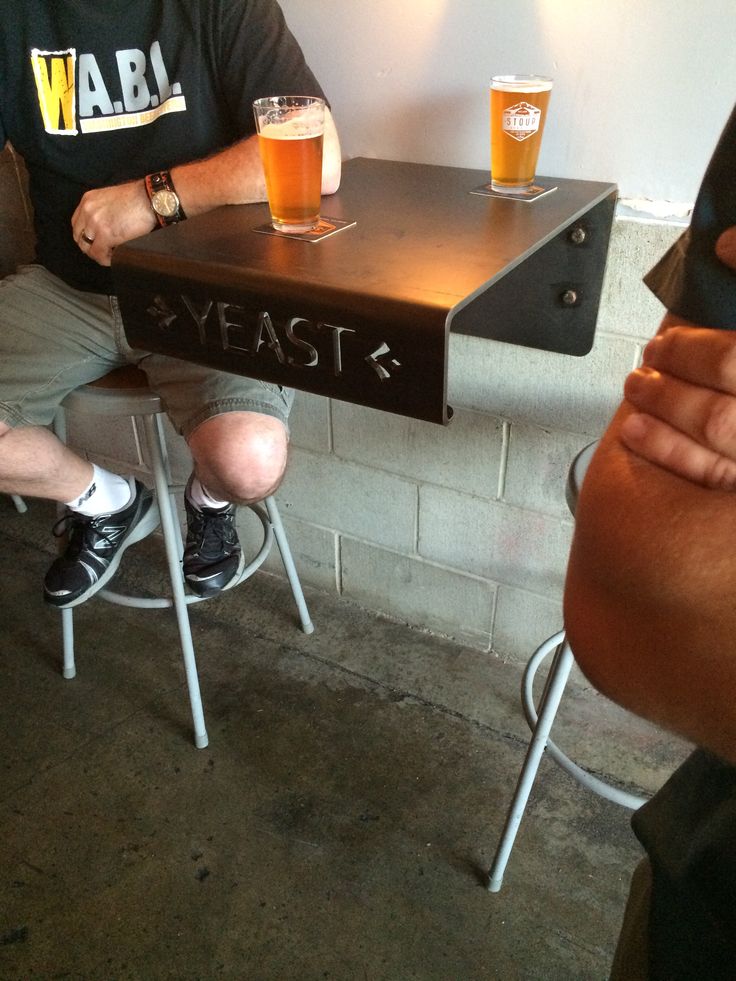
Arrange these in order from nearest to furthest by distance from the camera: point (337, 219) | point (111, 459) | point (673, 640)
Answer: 1. point (673, 640)
2. point (337, 219)
3. point (111, 459)

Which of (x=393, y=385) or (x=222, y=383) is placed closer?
(x=393, y=385)

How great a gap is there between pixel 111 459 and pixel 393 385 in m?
1.69

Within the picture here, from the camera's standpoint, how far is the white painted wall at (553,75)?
45.3 inches

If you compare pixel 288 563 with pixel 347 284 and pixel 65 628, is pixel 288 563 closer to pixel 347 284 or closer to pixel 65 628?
pixel 65 628

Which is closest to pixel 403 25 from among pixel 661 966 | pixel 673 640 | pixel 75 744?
pixel 673 640

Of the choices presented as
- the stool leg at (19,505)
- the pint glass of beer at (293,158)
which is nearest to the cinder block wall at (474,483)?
the pint glass of beer at (293,158)

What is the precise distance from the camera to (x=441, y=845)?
1443 mm

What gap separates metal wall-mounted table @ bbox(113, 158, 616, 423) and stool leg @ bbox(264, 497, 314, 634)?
74 cm

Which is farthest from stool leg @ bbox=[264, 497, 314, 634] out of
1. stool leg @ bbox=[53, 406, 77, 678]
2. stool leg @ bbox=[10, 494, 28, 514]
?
stool leg @ bbox=[10, 494, 28, 514]

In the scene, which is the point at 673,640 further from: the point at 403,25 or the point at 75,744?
the point at 75,744

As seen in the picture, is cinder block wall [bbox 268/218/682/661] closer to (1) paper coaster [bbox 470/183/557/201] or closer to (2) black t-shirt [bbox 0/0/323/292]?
(1) paper coaster [bbox 470/183/557/201]

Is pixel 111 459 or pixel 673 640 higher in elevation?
pixel 673 640

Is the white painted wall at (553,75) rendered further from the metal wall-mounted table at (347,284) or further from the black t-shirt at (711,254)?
the black t-shirt at (711,254)

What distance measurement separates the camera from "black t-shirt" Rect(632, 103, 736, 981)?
1.93 feet
